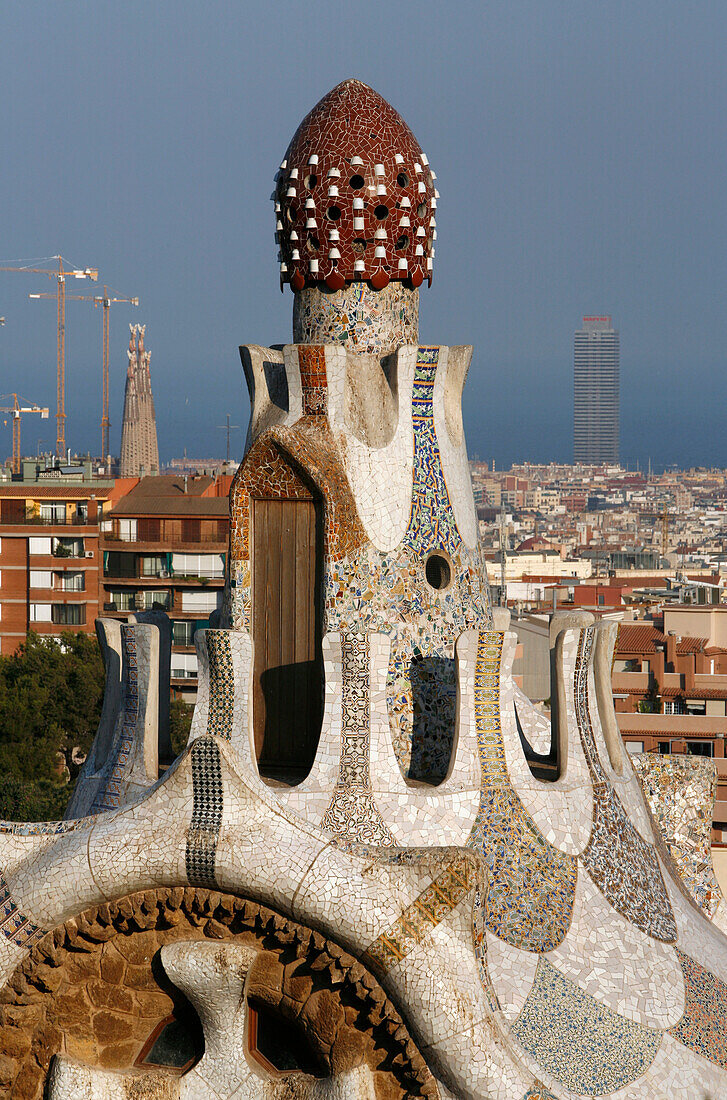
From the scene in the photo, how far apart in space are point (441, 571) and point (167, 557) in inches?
1452

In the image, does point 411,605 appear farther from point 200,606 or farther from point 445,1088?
point 200,606

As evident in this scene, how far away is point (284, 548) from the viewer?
28.4 ft

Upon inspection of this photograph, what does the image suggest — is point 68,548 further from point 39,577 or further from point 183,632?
point 183,632

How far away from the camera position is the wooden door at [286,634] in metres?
8.61

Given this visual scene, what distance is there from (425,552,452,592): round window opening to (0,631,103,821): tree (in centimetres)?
1631

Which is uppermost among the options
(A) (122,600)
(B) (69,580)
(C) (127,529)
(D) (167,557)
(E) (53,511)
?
(E) (53,511)

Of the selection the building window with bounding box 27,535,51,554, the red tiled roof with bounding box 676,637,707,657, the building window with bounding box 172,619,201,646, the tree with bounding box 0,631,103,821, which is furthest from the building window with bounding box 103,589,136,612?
the red tiled roof with bounding box 676,637,707,657

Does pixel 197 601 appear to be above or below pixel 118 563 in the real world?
below

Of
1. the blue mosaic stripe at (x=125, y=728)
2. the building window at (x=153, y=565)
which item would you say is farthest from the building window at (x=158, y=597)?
the blue mosaic stripe at (x=125, y=728)

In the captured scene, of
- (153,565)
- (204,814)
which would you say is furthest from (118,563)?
(204,814)

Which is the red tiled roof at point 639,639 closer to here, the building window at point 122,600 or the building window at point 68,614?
the building window at point 122,600

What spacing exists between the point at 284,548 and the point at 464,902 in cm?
206

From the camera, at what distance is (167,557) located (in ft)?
149

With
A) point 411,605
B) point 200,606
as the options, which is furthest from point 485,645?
point 200,606
